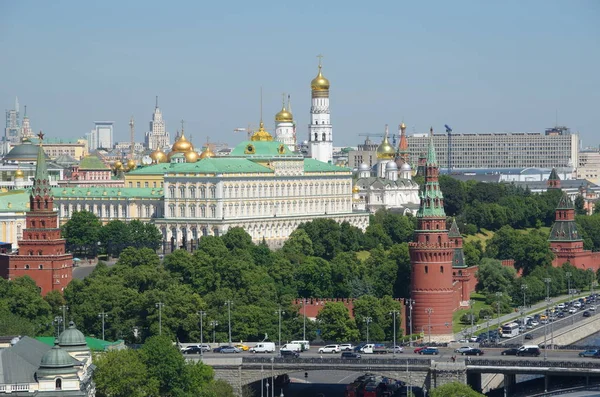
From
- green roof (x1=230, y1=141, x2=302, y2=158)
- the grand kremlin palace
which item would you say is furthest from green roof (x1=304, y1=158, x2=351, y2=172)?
green roof (x1=230, y1=141, x2=302, y2=158)

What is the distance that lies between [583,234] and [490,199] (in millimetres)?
32764

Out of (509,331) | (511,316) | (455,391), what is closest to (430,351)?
(455,391)

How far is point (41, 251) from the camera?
12044 cm

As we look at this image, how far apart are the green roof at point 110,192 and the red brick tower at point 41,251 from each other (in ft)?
146

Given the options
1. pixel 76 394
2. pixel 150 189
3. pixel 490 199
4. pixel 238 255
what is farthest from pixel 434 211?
pixel 490 199

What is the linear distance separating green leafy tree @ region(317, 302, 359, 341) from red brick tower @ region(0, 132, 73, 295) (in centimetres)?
1787

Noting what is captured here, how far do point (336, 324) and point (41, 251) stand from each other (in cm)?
2161

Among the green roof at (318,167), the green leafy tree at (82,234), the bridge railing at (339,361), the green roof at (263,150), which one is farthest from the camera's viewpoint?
the green roof at (318,167)

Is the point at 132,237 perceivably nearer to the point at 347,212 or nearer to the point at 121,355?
the point at 347,212

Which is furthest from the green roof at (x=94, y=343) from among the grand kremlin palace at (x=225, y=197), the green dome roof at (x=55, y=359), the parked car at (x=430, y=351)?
the grand kremlin palace at (x=225, y=197)

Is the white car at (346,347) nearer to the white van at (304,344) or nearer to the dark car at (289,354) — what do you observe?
the white van at (304,344)

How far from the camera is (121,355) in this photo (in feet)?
284

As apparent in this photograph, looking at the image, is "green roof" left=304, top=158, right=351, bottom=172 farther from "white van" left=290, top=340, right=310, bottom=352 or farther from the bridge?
the bridge

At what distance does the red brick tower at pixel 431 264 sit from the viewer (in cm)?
11412
